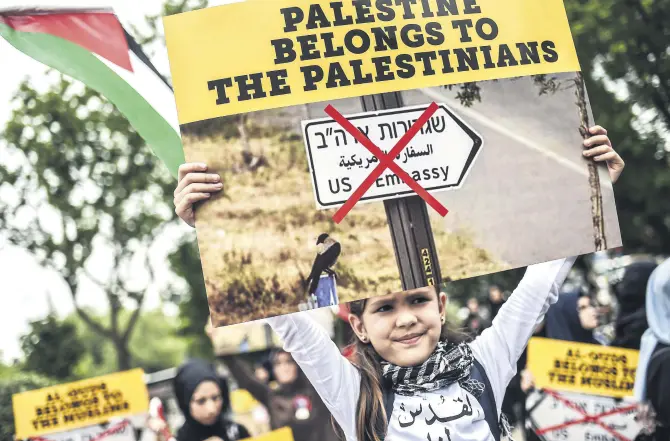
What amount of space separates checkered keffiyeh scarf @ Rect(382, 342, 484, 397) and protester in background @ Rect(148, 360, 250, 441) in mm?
2905

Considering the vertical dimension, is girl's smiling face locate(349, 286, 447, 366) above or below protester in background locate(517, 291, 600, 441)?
above

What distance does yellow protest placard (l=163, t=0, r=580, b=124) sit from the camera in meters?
2.69

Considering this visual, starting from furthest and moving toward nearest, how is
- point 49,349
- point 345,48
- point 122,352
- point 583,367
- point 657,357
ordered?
point 122,352, point 49,349, point 583,367, point 657,357, point 345,48

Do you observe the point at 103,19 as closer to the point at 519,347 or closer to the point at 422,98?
the point at 422,98

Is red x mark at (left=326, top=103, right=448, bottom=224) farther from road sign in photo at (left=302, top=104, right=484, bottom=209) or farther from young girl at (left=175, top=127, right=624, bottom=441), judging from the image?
young girl at (left=175, top=127, right=624, bottom=441)

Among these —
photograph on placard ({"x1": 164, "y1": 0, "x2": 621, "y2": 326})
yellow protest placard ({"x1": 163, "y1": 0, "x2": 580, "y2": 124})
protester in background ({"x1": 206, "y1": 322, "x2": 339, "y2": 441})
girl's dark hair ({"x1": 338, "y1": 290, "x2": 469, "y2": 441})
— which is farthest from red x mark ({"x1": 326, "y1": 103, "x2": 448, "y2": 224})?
protester in background ({"x1": 206, "y1": 322, "x2": 339, "y2": 441})

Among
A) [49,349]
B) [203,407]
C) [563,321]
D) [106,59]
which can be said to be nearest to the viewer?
[106,59]

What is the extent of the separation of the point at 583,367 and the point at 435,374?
369cm

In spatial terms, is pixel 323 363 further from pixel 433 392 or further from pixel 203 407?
pixel 203 407

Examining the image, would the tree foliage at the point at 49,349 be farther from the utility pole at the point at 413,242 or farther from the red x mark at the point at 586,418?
the utility pole at the point at 413,242

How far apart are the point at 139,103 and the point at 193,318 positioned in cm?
2019

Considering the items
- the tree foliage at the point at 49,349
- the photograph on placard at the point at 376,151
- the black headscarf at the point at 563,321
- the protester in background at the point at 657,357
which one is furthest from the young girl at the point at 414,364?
the tree foliage at the point at 49,349

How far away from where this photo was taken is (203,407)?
5539mm

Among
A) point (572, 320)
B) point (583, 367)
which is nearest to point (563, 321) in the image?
Answer: point (572, 320)
